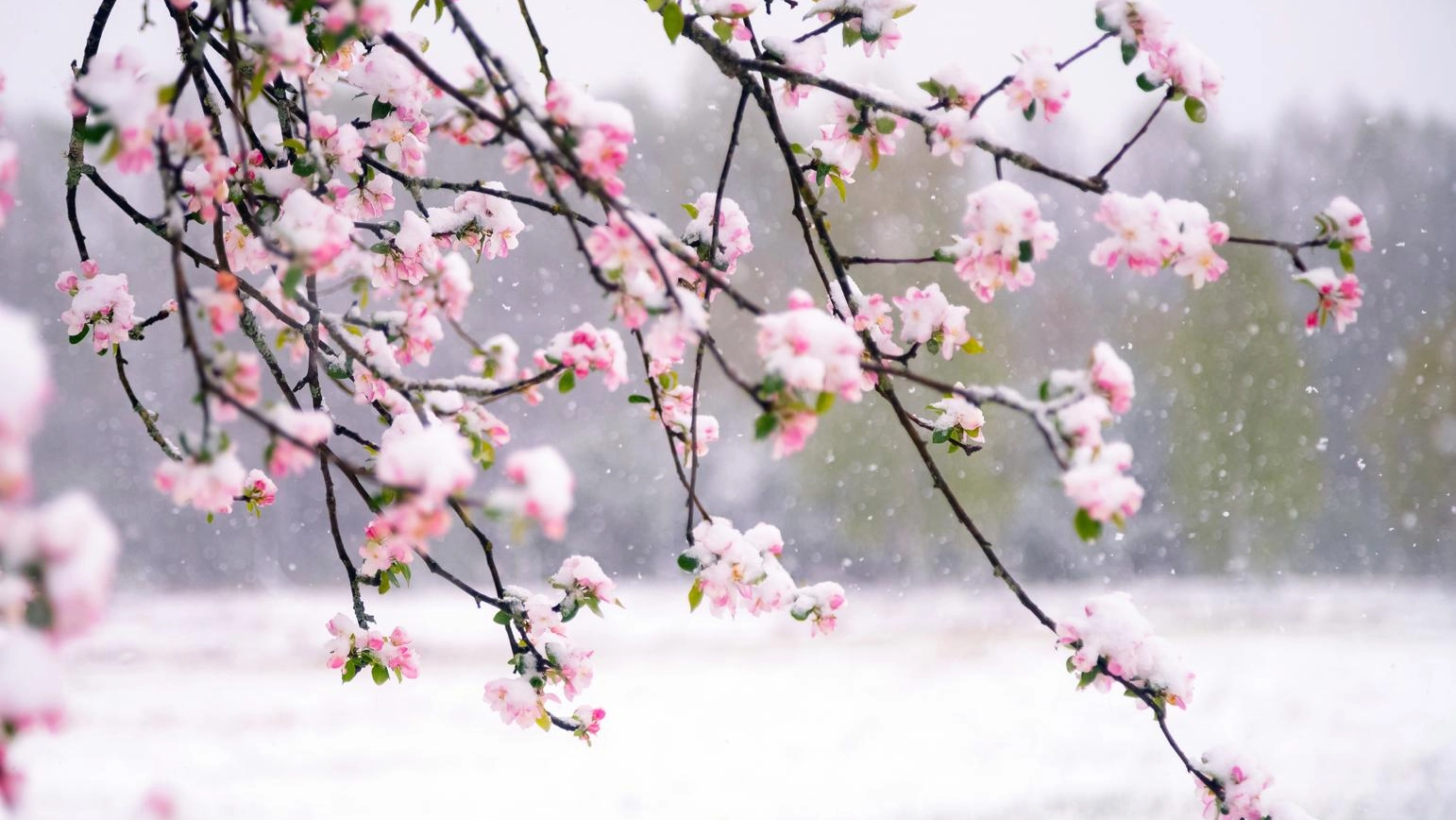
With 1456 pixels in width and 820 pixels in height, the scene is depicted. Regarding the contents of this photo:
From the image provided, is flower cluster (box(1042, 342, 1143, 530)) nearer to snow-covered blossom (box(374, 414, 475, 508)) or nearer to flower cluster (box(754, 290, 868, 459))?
flower cluster (box(754, 290, 868, 459))

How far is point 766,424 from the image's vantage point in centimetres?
66

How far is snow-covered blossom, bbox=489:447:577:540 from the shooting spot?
0.53 meters

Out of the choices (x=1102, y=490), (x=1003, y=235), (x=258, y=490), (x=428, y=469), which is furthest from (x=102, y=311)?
(x=1102, y=490)

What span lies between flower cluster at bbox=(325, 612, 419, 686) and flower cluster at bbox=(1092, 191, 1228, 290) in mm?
818

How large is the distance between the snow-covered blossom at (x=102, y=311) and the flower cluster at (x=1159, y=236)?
1.02 meters

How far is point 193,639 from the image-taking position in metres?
6.02

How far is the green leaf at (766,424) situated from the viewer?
2.15ft

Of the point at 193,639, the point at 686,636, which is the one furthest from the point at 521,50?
the point at 193,639

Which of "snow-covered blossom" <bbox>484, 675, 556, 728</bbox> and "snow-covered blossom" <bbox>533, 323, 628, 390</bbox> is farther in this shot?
"snow-covered blossom" <bbox>484, 675, 556, 728</bbox>

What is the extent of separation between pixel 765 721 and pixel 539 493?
3.98 metres

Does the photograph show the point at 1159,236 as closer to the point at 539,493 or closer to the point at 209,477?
the point at 539,493

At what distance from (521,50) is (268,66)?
5.36m

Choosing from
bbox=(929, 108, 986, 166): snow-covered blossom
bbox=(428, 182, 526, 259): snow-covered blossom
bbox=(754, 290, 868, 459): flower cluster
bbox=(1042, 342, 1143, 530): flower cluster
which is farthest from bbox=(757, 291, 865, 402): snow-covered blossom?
bbox=(428, 182, 526, 259): snow-covered blossom

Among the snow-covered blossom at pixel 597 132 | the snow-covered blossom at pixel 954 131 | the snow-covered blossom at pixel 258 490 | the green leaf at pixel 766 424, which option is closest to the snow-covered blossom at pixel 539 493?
the green leaf at pixel 766 424
